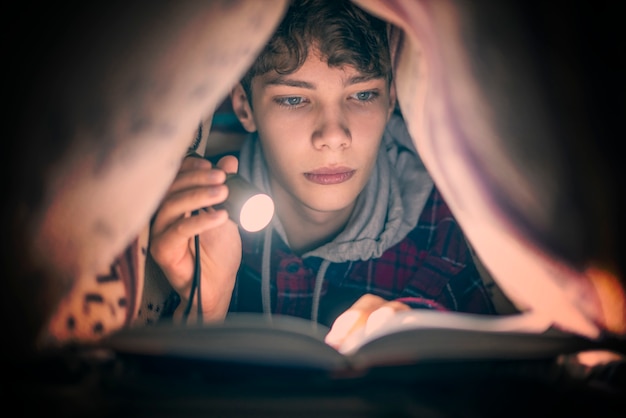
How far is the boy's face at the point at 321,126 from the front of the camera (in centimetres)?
98

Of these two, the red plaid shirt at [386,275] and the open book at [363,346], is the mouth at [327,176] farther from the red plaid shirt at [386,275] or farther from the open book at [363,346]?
the open book at [363,346]

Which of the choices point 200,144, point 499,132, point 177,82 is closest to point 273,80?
point 200,144

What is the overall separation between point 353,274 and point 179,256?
46 cm

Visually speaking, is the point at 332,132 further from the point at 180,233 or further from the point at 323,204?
the point at 180,233

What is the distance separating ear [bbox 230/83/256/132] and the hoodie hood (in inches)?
3.2

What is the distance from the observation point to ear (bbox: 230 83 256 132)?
116 cm

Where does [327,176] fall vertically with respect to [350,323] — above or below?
above

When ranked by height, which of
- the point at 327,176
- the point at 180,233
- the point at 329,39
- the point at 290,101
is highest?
the point at 329,39

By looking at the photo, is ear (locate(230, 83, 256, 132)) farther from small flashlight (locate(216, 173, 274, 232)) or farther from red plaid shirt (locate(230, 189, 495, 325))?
small flashlight (locate(216, 173, 274, 232))

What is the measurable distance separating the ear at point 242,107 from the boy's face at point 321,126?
62mm

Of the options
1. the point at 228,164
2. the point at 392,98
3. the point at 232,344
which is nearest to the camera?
the point at 232,344

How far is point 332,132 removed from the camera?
38.0 inches

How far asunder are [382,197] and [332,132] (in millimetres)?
300

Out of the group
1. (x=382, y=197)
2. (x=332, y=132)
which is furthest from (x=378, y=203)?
(x=332, y=132)
